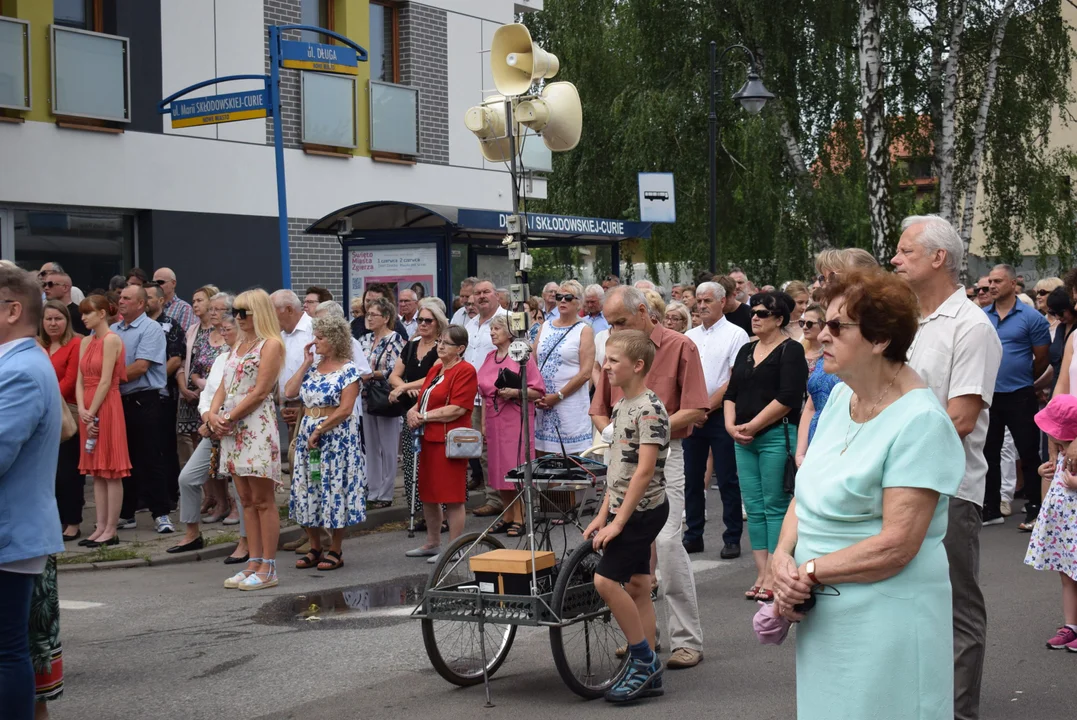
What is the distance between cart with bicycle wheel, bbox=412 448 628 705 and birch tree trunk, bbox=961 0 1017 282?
1882 centimetres

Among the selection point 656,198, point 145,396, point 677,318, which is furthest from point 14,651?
point 656,198

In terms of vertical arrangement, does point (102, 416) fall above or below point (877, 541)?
above

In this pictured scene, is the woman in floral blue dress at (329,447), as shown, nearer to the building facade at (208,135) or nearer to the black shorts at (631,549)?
the black shorts at (631,549)

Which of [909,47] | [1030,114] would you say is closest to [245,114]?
[909,47]

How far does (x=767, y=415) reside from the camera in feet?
25.8

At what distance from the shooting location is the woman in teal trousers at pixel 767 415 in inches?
312

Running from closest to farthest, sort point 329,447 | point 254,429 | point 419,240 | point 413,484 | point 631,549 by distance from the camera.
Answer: point 631,549 → point 254,429 → point 329,447 → point 413,484 → point 419,240

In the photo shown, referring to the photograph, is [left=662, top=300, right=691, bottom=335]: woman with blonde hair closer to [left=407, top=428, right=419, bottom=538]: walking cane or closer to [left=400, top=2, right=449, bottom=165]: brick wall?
[left=407, top=428, right=419, bottom=538]: walking cane

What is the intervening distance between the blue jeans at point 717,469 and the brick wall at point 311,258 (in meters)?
9.18

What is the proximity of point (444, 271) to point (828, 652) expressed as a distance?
11.9 meters

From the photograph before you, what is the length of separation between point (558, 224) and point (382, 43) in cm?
573

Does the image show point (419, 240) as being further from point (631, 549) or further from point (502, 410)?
point (631, 549)

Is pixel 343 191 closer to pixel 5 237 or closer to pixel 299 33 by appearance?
pixel 299 33

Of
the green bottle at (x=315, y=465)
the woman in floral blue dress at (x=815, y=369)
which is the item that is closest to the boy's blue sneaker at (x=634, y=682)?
the woman in floral blue dress at (x=815, y=369)
